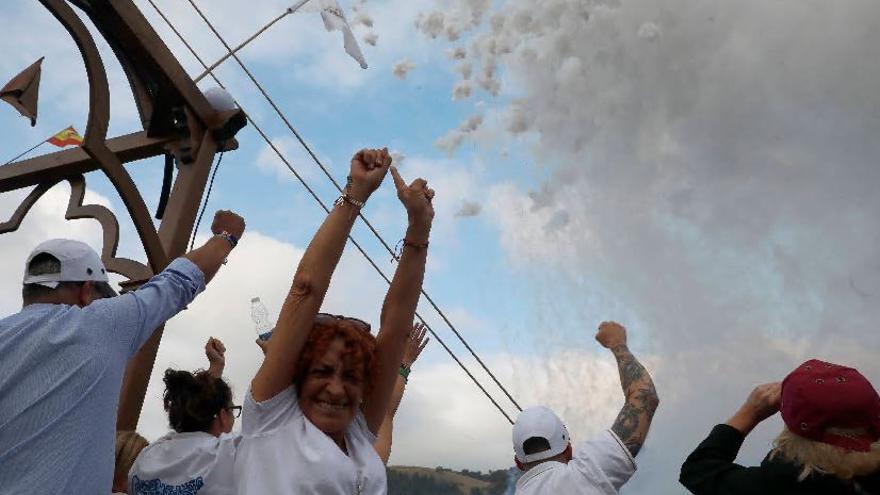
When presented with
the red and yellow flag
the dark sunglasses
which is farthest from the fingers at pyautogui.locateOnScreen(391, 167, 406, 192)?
the red and yellow flag

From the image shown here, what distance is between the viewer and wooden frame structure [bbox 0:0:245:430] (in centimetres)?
517

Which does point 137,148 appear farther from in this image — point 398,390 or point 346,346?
point 346,346

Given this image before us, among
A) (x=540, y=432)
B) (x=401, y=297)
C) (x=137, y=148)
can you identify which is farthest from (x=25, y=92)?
(x=540, y=432)

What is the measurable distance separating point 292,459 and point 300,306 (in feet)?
1.32

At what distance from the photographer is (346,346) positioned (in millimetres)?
2203

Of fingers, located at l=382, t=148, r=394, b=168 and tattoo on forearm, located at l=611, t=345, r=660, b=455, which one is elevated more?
fingers, located at l=382, t=148, r=394, b=168

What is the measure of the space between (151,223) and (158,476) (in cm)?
308

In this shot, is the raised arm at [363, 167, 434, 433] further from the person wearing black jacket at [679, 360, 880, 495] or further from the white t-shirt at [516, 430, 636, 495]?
the person wearing black jacket at [679, 360, 880, 495]

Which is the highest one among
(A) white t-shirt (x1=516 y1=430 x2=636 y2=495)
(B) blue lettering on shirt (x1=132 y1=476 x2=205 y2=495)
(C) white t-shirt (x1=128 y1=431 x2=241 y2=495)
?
(A) white t-shirt (x1=516 y1=430 x2=636 y2=495)

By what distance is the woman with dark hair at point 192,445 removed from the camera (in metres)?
2.44

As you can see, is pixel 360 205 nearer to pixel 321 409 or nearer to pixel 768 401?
pixel 321 409

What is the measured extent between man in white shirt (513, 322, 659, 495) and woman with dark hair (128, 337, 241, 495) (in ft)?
3.32

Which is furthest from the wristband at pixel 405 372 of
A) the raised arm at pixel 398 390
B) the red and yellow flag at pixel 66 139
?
the red and yellow flag at pixel 66 139

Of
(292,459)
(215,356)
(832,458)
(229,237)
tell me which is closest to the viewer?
(832,458)
